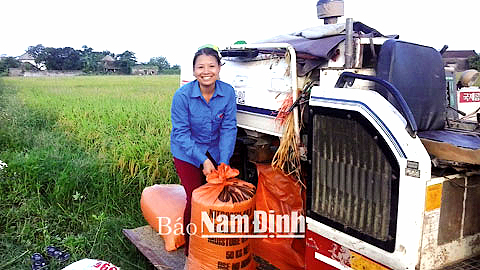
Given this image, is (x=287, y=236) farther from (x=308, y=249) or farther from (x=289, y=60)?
(x=289, y=60)

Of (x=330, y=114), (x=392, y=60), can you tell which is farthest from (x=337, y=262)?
(x=392, y=60)

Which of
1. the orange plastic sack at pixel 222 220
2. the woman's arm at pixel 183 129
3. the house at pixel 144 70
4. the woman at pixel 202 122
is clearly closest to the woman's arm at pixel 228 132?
the woman at pixel 202 122

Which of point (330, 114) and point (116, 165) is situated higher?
point (330, 114)

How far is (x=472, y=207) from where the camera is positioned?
7.43 feet

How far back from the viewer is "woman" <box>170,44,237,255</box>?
2982mm

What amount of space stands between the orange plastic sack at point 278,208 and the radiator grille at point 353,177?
743mm

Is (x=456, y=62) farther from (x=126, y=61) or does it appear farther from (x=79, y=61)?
(x=79, y=61)

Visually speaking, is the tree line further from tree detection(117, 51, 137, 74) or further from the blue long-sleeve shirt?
the blue long-sleeve shirt

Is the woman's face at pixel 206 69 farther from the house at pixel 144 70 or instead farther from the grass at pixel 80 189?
the house at pixel 144 70

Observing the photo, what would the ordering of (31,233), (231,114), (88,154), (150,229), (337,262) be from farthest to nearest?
(88,154) → (31,233) → (150,229) → (231,114) → (337,262)

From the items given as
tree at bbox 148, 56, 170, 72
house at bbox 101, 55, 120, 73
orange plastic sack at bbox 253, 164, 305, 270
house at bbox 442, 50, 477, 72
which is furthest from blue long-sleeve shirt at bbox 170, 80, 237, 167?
house at bbox 101, 55, 120, 73

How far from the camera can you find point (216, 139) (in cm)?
324

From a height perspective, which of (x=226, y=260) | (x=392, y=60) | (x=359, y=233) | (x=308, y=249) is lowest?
(x=226, y=260)

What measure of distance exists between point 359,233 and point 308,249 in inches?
18.3
